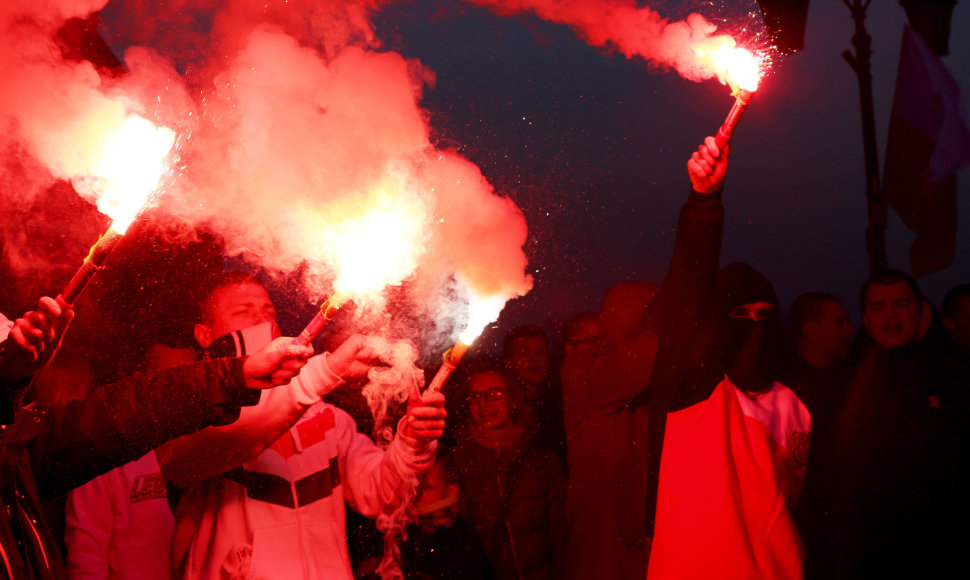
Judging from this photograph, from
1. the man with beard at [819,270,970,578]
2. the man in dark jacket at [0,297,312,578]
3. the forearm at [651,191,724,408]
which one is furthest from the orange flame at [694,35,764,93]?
the man with beard at [819,270,970,578]

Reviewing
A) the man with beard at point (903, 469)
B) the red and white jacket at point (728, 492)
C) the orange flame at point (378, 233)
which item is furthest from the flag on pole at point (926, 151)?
the orange flame at point (378, 233)

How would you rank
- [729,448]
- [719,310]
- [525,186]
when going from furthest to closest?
[525,186]
[719,310]
[729,448]

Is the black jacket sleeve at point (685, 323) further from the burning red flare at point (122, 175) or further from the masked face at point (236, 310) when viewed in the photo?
the burning red flare at point (122, 175)

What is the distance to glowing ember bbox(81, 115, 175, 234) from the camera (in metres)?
2.31

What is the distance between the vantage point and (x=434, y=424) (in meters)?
2.66

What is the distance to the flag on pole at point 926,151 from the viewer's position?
6.52 metres

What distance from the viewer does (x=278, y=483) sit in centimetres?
269

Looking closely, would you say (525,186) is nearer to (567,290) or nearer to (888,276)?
(567,290)

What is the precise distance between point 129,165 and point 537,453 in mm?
2482

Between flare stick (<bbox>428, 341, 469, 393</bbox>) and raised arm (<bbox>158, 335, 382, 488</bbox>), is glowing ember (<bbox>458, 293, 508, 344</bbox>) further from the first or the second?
raised arm (<bbox>158, 335, 382, 488</bbox>)

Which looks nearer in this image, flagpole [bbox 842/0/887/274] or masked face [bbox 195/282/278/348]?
masked face [bbox 195/282/278/348]

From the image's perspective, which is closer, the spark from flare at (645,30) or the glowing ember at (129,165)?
the glowing ember at (129,165)

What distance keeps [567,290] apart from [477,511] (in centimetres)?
445

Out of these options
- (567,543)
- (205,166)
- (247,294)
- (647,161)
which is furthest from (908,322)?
(647,161)
